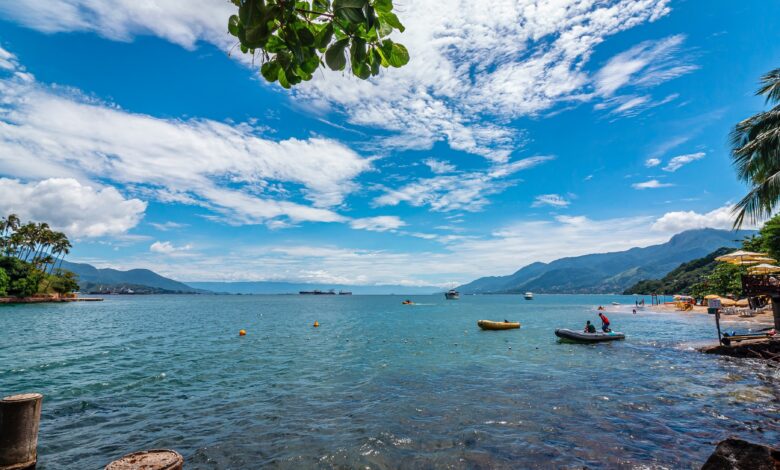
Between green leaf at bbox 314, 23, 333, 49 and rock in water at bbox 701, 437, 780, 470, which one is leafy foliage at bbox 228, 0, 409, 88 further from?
rock in water at bbox 701, 437, 780, 470

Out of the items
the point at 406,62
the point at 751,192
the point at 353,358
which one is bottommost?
the point at 353,358

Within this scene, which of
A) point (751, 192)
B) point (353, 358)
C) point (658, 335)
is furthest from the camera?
point (658, 335)

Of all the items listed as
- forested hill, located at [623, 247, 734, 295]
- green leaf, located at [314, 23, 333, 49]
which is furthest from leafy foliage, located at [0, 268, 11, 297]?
forested hill, located at [623, 247, 734, 295]

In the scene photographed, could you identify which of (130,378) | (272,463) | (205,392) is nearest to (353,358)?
(205,392)

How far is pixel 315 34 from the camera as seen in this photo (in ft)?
8.59

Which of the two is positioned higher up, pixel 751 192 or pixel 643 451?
pixel 751 192

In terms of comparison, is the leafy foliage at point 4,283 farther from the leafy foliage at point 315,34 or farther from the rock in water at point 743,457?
the rock in water at point 743,457

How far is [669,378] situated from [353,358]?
1949cm

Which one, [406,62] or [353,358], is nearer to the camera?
[406,62]

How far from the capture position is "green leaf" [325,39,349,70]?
2.25 meters

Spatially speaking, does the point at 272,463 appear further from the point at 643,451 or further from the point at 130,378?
the point at 130,378

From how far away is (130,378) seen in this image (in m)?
19.3

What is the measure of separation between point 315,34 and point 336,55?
506 millimetres

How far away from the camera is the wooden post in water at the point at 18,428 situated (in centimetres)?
781
